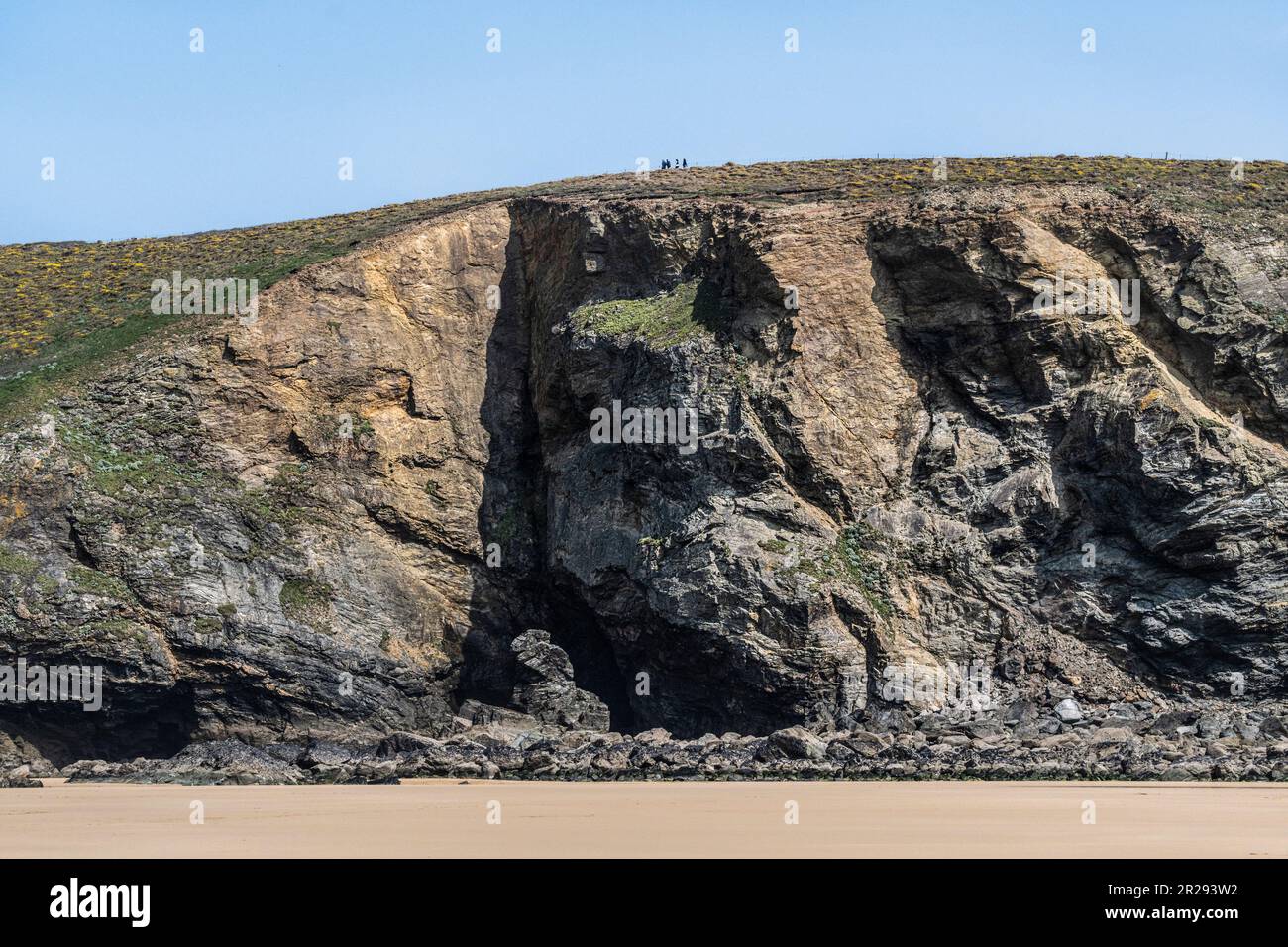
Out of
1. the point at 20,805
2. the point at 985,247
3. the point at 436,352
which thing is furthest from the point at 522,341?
the point at 20,805

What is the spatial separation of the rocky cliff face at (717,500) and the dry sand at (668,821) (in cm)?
1063

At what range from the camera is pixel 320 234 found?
51.2 meters

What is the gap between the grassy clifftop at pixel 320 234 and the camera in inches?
1699

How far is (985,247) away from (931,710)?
1170cm
